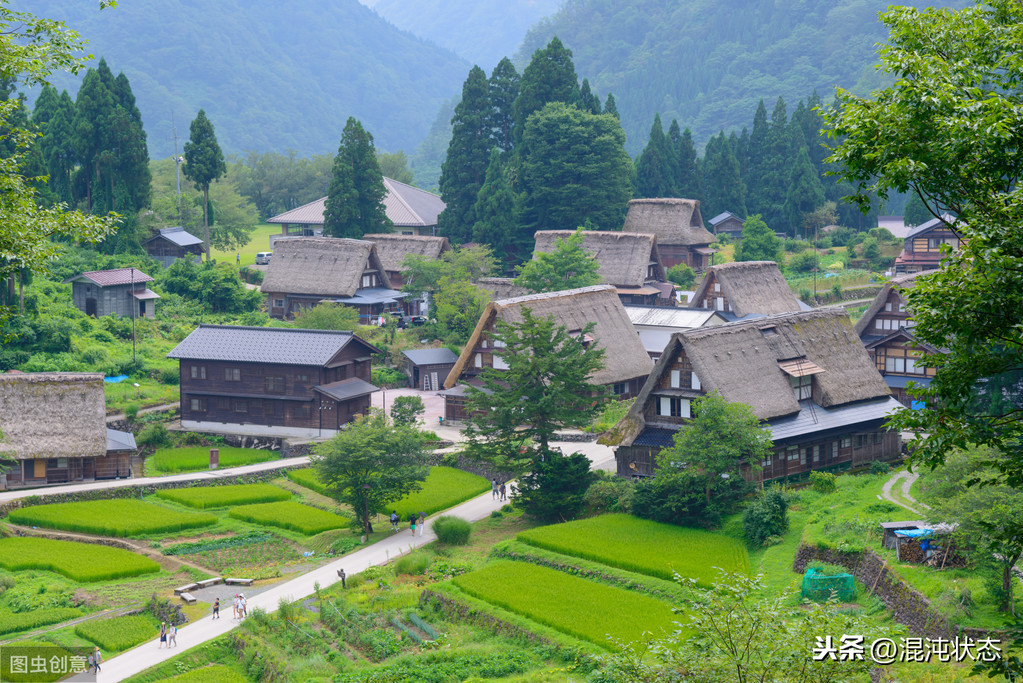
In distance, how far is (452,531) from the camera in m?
37.7

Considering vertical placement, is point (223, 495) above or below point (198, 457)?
below

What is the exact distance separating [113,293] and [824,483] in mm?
41114

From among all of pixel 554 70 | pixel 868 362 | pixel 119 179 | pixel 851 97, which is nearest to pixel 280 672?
pixel 851 97

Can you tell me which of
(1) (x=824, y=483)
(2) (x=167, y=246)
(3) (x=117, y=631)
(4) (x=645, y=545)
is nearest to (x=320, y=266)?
(2) (x=167, y=246)

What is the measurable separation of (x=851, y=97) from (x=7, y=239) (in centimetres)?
1310

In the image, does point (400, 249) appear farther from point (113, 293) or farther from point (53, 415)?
point (53, 415)

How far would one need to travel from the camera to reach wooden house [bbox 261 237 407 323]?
67.4 meters

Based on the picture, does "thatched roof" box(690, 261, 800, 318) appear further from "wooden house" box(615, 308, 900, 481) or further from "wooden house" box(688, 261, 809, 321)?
"wooden house" box(615, 308, 900, 481)

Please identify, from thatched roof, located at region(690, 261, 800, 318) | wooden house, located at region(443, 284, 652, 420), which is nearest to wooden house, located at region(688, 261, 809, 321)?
thatched roof, located at region(690, 261, 800, 318)

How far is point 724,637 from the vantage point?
16797 mm

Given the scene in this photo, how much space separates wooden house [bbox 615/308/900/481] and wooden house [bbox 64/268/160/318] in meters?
32.7

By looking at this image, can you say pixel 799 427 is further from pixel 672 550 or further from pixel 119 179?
pixel 119 179

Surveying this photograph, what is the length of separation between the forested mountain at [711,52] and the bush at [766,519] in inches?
4459

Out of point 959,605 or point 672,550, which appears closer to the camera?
point 959,605
